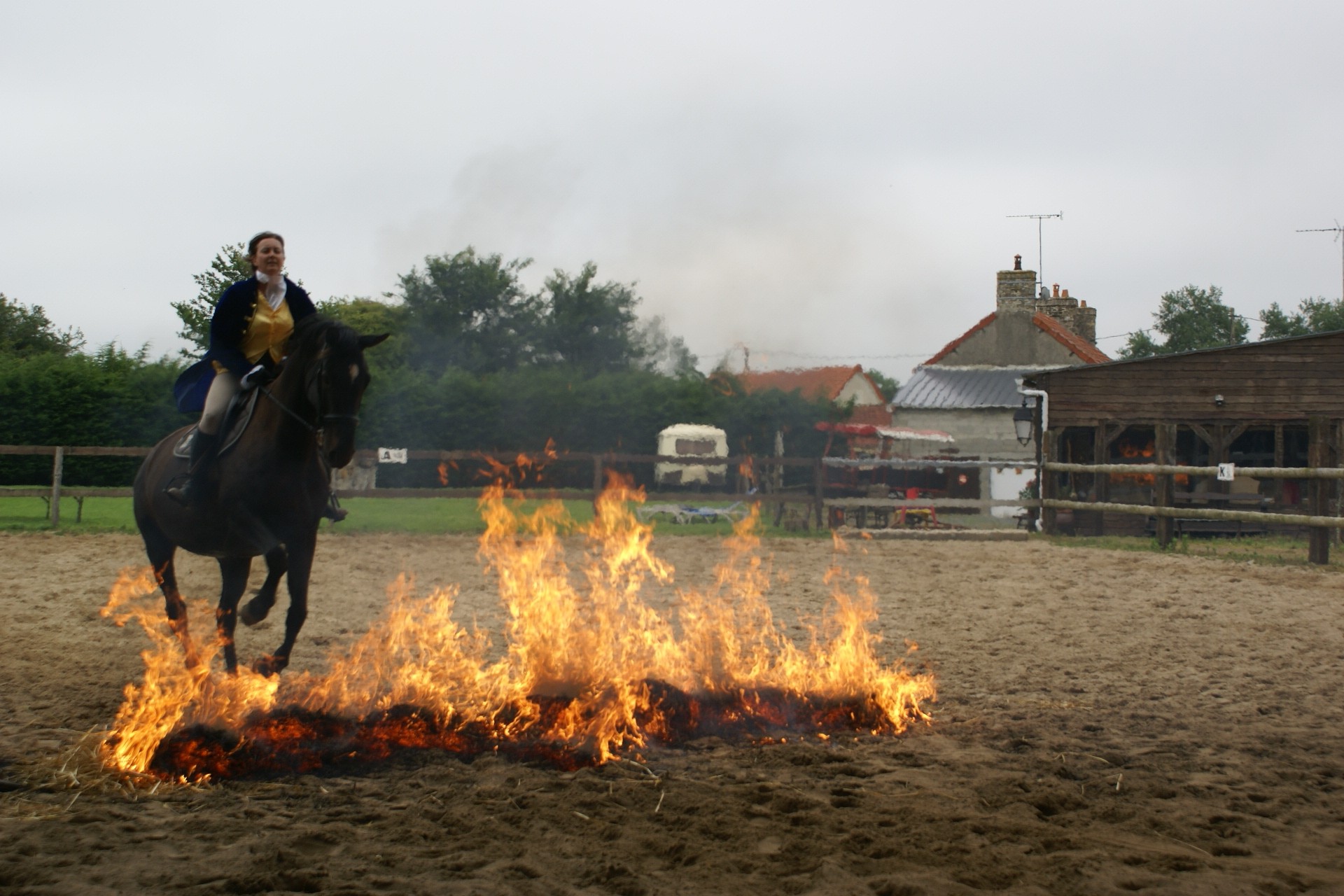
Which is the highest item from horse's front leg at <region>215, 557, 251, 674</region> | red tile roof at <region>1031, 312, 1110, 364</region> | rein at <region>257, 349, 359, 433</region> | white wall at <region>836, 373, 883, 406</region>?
white wall at <region>836, 373, 883, 406</region>

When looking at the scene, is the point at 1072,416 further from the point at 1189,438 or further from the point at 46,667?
the point at 46,667

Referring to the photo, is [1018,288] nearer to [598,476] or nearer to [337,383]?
[598,476]

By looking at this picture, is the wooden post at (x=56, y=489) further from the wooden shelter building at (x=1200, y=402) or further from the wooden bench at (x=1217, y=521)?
the wooden bench at (x=1217, y=521)

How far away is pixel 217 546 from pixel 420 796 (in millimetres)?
2635

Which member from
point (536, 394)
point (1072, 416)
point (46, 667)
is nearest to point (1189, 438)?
point (1072, 416)

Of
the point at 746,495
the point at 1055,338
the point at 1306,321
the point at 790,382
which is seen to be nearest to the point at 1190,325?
the point at 1306,321

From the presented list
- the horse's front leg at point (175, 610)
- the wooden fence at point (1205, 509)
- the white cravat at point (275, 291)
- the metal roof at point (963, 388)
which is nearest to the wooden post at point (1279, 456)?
the wooden fence at point (1205, 509)

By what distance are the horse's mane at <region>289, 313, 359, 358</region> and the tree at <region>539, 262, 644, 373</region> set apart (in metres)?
13.6

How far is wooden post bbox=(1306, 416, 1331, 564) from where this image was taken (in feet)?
42.8

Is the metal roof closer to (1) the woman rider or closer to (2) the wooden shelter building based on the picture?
(2) the wooden shelter building

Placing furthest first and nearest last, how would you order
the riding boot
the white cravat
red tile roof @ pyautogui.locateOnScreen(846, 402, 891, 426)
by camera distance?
red tile roof @ pyautogui.locateOnScreen(846, 402, 891, 426) < the white cravat < the riding boot

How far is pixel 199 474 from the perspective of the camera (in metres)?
5.73

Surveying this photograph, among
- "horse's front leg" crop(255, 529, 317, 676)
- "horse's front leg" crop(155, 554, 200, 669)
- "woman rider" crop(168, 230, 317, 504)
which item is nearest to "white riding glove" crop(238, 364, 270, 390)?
"woman rider" crop(168, 230, 317, 504)

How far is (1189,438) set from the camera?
23016 millimetres
